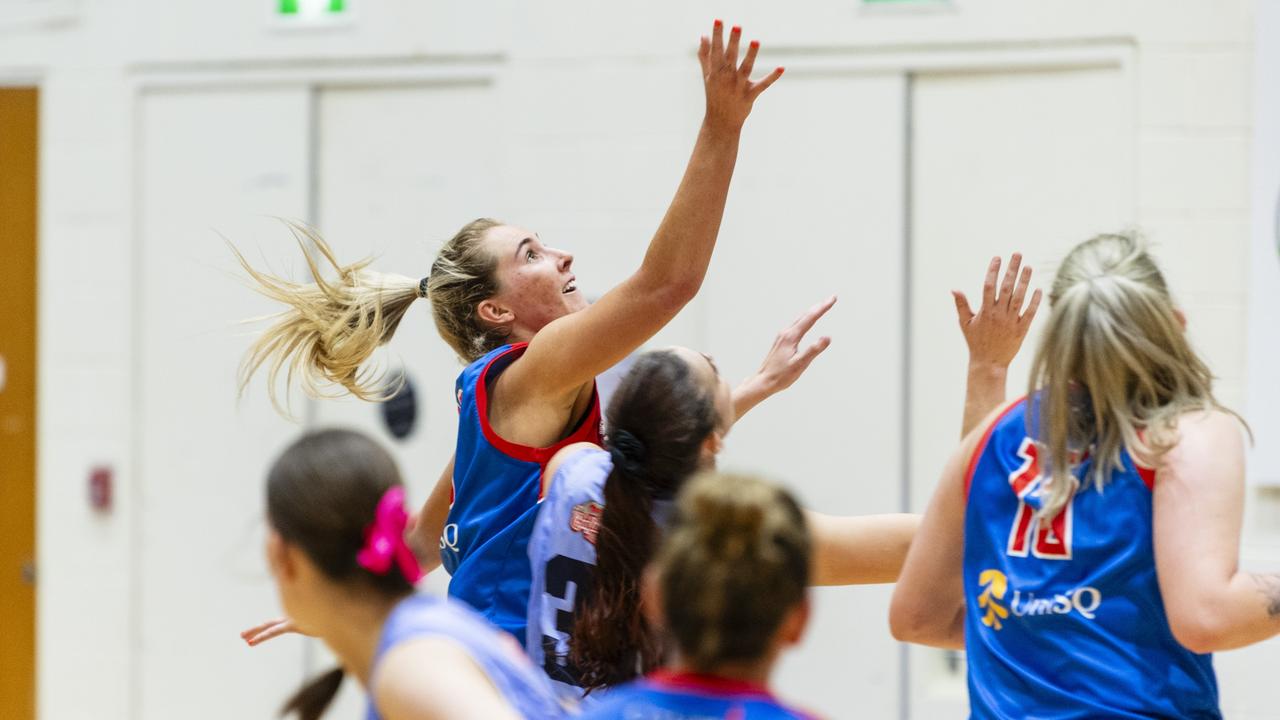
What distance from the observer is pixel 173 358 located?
13.2ft

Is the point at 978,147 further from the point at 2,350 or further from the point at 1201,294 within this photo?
the point at 2,350

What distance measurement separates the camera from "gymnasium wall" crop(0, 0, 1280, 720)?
3.45 m

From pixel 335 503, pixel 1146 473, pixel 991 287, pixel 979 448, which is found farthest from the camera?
pixel 991 287

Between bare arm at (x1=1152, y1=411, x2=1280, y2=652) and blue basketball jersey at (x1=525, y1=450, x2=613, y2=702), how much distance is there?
74 centimetres

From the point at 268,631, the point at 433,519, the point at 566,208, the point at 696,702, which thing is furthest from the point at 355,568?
the point at 566,208

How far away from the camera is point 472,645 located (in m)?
1.29

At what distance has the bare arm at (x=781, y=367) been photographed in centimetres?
219

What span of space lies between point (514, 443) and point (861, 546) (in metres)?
0.57

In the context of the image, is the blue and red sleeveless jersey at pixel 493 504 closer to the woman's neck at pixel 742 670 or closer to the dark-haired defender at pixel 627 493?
the dark-haired defender at pixel 627 493

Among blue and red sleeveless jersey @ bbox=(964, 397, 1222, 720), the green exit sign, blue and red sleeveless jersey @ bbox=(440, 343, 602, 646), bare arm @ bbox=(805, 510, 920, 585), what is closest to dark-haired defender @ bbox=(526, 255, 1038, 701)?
blue and red sleeveless jersey @ bbox=(440, 343, 602, 646)

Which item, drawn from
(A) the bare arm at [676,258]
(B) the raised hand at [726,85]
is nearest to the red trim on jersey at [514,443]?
(A) the bare arm at [676,258]

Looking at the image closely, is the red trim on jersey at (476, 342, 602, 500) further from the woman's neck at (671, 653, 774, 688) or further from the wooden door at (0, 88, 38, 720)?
the wooden door at (0, 88, 38, 720)

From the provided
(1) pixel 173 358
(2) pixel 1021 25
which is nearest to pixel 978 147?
(2) pixel 1021 25

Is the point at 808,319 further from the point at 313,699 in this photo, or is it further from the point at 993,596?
the point at 313,699
